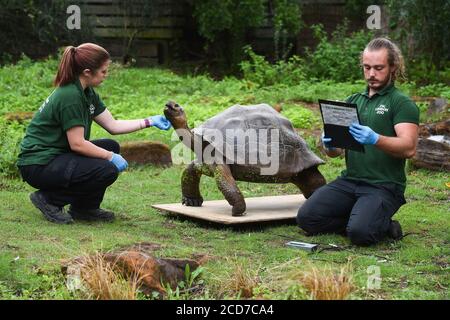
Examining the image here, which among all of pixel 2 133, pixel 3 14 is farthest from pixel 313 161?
pixel 3 14

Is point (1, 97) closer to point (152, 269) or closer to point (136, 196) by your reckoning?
point (136, 196)

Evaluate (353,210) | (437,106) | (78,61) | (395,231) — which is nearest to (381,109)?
(353,210)

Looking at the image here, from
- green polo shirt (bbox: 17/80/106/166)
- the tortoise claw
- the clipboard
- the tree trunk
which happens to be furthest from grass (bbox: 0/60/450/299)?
the clipboard

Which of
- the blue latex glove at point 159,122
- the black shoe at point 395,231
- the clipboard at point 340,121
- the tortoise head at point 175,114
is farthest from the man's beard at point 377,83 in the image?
the blue latex glove at point 159,122

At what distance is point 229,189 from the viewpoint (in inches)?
277

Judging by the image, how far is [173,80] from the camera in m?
15.0

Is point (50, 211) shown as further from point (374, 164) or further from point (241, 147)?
point (374, 164)

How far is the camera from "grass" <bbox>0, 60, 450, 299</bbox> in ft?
16.1

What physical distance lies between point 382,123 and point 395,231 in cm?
81

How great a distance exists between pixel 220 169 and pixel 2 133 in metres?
3.49

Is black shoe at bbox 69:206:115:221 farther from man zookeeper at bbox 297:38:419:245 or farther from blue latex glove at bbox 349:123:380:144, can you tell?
blue latex glove at bbox 349:123:380:144

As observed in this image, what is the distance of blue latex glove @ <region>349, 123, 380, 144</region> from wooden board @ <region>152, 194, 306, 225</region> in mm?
1207

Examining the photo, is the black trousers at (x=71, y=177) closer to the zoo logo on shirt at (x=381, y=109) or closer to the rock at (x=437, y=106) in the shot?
the zoo logo on shirt at (x=381, y=109)

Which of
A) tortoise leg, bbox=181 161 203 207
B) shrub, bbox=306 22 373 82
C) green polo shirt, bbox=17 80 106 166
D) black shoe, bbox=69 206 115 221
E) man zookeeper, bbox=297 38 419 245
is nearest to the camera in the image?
man zookeeper, bbox=297 38 419 245
